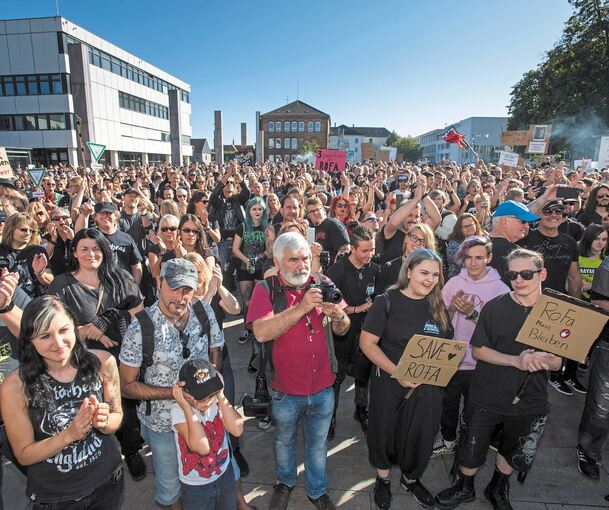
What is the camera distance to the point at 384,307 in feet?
9.30

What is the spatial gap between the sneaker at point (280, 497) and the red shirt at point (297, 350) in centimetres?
83

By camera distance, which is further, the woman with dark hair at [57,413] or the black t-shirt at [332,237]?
the black t-shirt at [332,237]

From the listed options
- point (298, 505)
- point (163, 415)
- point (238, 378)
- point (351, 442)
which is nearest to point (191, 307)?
point (163, 415)

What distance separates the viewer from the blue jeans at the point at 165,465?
2.47 meters

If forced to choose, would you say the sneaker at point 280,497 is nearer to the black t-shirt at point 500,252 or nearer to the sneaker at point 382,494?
the sneaker at point 382,494

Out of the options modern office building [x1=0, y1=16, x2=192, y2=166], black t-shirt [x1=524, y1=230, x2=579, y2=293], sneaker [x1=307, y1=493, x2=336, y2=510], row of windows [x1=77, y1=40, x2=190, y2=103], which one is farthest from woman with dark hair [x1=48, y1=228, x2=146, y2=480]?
row of windows [x1=77, y1=40, x2=190, y2=103]

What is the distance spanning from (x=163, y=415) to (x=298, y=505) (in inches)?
54.2

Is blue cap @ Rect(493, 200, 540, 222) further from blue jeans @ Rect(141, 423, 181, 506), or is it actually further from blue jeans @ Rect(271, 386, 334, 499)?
blue jeans @ Rect(141, 423, 181, 506)

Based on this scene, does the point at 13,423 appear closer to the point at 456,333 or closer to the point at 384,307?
the point at 384,307

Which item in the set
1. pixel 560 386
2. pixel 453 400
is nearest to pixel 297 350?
pixel 453 400

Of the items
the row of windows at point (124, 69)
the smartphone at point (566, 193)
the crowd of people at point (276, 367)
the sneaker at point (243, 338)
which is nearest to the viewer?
the crowd of people at point (276, 367)

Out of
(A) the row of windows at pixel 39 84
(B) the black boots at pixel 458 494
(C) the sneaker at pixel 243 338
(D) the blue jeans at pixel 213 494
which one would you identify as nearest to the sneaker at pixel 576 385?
(B) the black boots at pixel 458 494

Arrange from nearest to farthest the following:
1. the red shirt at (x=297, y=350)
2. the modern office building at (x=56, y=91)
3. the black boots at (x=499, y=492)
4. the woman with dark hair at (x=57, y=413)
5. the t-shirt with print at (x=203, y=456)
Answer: the woman with dark hair at (x=57, y=413) → the t-shirt with print at (x=203, y=456) → the red shirt at (x=297, y=350) → the black boots at (x=499, y=492) → the modern office building at (x=56, y=91)

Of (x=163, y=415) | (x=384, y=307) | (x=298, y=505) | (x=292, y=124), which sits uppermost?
(x=292, y=124)
